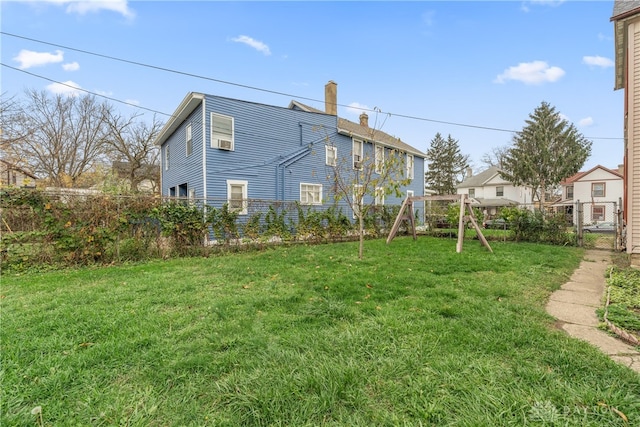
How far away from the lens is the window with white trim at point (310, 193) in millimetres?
14398

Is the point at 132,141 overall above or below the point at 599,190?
above

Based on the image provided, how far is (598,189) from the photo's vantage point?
27281mm

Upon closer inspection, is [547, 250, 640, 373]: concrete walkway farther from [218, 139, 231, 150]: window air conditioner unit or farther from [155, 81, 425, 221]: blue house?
[218, 139, 231, 150]: window air conditioner unit

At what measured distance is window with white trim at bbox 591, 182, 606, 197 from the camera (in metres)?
27.1

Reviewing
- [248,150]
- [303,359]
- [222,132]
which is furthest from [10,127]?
[303,359]

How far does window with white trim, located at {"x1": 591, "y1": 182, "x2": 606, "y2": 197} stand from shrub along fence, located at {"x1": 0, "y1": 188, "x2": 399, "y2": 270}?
32.8 meters

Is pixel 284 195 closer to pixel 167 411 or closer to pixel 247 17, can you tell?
pixel 247 17

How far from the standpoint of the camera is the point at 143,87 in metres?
12.2

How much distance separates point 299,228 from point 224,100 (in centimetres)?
655

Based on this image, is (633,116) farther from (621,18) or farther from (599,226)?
(599,226)

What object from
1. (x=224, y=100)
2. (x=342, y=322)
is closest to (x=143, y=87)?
(x=224, y=100)

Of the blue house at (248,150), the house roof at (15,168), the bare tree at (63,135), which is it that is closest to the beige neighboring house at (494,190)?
the blue house at (248,150)

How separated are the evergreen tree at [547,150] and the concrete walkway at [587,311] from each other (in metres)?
27.1

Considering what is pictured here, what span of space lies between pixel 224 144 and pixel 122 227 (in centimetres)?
599
